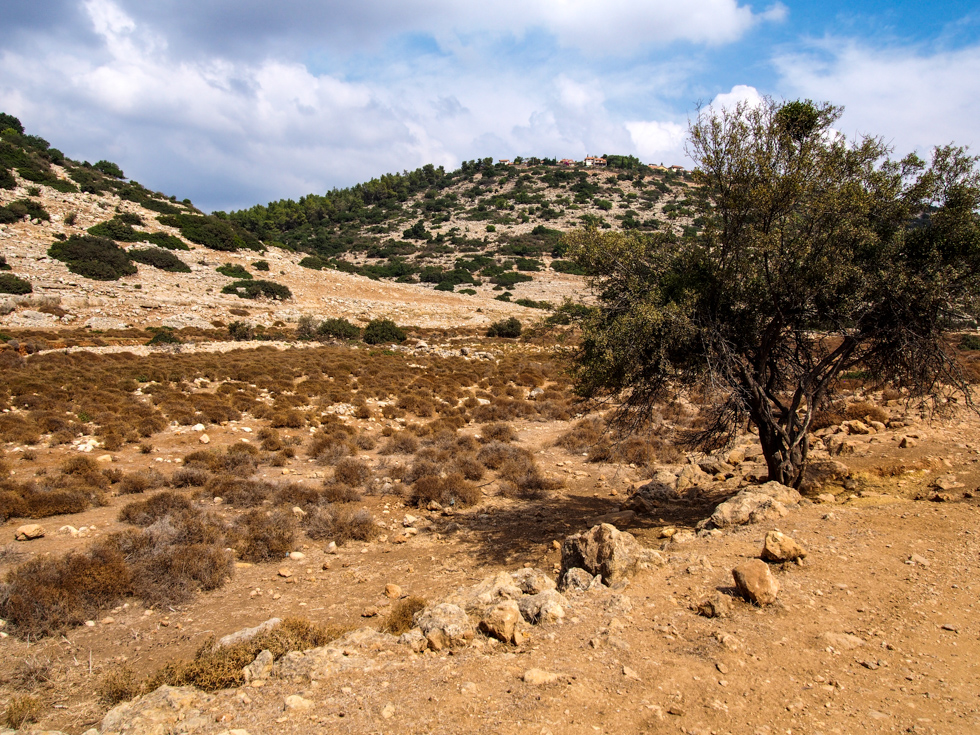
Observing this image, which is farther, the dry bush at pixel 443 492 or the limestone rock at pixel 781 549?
the dry bush at pixel 443 492

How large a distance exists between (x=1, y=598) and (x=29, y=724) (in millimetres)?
2353

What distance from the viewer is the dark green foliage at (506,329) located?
38281mm

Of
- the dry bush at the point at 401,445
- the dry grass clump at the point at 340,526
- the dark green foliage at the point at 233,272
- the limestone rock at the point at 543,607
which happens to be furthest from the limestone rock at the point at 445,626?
the dark green foliage at the point at 233,272

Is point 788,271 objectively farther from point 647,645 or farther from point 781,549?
point 647,645

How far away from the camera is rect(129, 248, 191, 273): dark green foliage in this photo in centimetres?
3731

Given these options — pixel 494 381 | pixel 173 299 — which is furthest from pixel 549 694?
pixel 173 299

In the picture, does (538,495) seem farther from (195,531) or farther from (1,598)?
(1,598)

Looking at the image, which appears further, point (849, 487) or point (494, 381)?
point (494, 381)

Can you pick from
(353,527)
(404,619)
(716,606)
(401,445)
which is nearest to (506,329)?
(401,445)

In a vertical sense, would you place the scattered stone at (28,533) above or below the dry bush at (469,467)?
below

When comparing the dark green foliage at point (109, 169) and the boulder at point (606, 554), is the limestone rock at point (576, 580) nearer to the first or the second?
the boulder at point (606, 554)

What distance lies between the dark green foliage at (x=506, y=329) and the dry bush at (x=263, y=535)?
2900 cm

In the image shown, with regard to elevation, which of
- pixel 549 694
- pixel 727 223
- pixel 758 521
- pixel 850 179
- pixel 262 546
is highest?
pixel 850 179

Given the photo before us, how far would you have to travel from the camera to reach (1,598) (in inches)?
252
